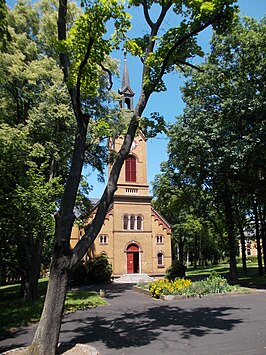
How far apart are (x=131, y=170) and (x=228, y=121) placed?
686 inches

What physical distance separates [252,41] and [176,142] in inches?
307

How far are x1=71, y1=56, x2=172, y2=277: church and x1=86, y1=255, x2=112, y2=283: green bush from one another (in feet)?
4.52

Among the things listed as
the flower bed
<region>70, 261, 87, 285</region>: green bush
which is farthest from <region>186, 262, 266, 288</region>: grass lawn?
<region>70, 261, 87, 285</region>: green bush

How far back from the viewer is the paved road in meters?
7.41

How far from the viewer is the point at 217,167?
18.5 m

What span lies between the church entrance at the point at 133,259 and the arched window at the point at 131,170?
24.5ft

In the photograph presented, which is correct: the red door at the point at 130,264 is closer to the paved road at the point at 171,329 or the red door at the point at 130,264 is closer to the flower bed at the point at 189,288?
the flower bed at the point at 189,288

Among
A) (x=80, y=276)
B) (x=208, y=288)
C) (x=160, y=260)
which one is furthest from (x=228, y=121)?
(x=160, y=260)

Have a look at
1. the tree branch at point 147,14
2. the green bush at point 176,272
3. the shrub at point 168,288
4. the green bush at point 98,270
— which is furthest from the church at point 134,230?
the tree branch at point 147,14

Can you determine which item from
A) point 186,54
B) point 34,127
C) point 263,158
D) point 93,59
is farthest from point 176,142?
point 93,59

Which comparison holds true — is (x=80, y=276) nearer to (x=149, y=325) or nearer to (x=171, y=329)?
(x=149, y=325)

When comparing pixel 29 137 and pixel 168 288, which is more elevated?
pixel 29 137

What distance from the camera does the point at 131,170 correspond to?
115ft

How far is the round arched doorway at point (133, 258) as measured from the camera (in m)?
32.6
